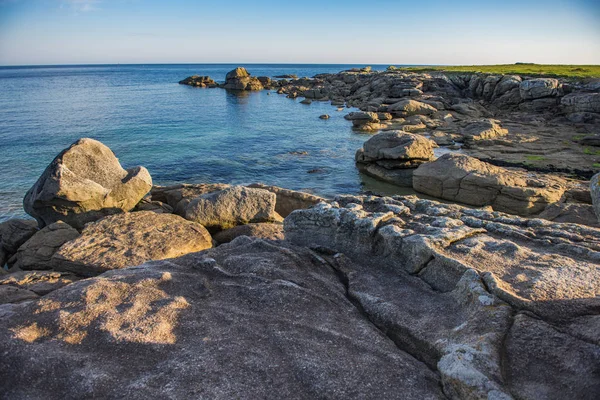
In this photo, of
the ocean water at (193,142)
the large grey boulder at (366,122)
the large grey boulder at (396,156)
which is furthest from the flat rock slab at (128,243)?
the large grey boulder at (366,122)

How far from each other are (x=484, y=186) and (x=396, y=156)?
713 cm

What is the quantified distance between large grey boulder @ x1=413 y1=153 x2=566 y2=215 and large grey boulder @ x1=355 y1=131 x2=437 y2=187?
8.60 ft

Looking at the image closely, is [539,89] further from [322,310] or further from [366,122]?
[322,310]

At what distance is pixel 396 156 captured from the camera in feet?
87.7

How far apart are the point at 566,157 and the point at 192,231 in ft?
100

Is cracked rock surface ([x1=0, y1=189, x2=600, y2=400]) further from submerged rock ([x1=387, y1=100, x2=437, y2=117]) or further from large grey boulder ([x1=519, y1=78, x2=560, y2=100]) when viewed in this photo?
large grey boulder ([x1=519, y1=78, x2=560, y2=100])

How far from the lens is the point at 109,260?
10547 mm

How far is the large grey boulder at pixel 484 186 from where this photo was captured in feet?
64.2

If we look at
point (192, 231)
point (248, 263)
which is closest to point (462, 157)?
point (192, 231)

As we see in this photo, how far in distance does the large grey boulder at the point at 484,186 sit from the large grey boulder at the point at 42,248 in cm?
1901

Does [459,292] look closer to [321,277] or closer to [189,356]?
[321,277]

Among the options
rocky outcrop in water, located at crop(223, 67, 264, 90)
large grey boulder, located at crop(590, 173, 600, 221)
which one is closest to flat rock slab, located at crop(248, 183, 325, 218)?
large grey boulder, located at crop(590, 173, 600, 221)

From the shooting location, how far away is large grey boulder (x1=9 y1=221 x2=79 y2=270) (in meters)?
12.0

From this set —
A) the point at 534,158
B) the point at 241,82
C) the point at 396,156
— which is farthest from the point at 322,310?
the point at 241,82
